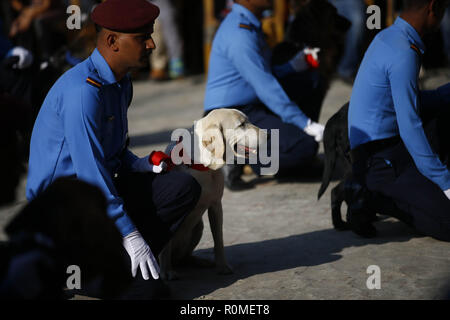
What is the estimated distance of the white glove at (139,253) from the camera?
10.4ft

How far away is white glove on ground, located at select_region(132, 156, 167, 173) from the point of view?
348cm

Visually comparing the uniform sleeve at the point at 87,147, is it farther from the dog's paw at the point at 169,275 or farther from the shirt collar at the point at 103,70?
the dog's paw at the point at 169,275

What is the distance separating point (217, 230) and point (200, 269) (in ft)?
1.05

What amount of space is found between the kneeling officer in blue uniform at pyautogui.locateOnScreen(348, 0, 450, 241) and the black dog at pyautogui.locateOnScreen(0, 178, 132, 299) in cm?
226

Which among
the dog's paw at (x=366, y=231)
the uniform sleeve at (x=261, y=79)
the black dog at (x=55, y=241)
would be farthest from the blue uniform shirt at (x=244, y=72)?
the black dog at (x=55, y=241)

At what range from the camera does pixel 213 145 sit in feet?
11.7

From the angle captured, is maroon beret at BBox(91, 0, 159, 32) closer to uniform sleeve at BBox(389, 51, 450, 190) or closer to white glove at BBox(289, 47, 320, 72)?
uniform sleeve at BBox(389, 51, 450, 190)

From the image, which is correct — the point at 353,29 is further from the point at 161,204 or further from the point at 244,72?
the point at 161,204

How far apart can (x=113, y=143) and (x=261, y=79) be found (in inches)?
77.4

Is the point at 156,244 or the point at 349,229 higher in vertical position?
the point at 156,244

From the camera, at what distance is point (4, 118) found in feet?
8.32
